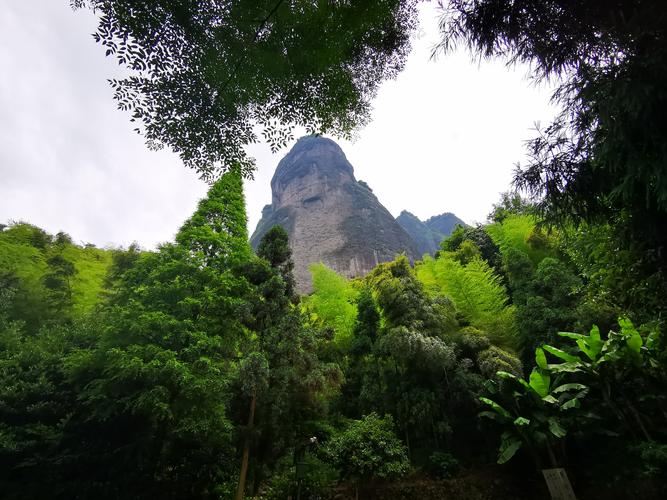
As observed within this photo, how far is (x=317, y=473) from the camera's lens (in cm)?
760

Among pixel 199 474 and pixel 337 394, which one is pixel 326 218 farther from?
pixel 199 474

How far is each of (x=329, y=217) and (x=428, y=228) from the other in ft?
141

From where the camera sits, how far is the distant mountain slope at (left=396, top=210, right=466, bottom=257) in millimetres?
68963

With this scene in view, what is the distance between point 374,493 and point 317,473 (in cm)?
131

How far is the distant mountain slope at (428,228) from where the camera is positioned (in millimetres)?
68963

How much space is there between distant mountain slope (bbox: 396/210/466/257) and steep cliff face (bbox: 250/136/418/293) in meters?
21.1

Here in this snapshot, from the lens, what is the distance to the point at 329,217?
41.0m

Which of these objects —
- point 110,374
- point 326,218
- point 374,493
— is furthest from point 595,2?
point 326,218

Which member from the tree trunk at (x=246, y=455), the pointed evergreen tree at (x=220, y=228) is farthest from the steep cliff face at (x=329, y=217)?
the tree trunk at (x=246, y=455)

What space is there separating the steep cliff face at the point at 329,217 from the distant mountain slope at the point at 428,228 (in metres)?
21.1

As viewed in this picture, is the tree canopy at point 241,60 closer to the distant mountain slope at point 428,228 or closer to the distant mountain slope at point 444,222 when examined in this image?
the distant mountain slope at point 428,228

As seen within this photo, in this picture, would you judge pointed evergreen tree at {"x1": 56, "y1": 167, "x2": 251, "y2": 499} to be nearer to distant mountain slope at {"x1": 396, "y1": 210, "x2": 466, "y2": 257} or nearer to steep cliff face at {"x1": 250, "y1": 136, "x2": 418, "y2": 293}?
steep cliff face at {"x1": 250, "y1": 136, "x2": 418, "y2": 293}

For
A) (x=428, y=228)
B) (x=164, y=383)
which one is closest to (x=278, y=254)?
(x=164, y=383)

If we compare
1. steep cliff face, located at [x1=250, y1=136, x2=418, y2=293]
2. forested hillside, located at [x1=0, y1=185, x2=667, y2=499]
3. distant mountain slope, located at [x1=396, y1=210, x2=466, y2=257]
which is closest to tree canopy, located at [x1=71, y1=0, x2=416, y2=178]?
forested hillside, located at [x1=0, y1=185, x2=667, y2=499]
